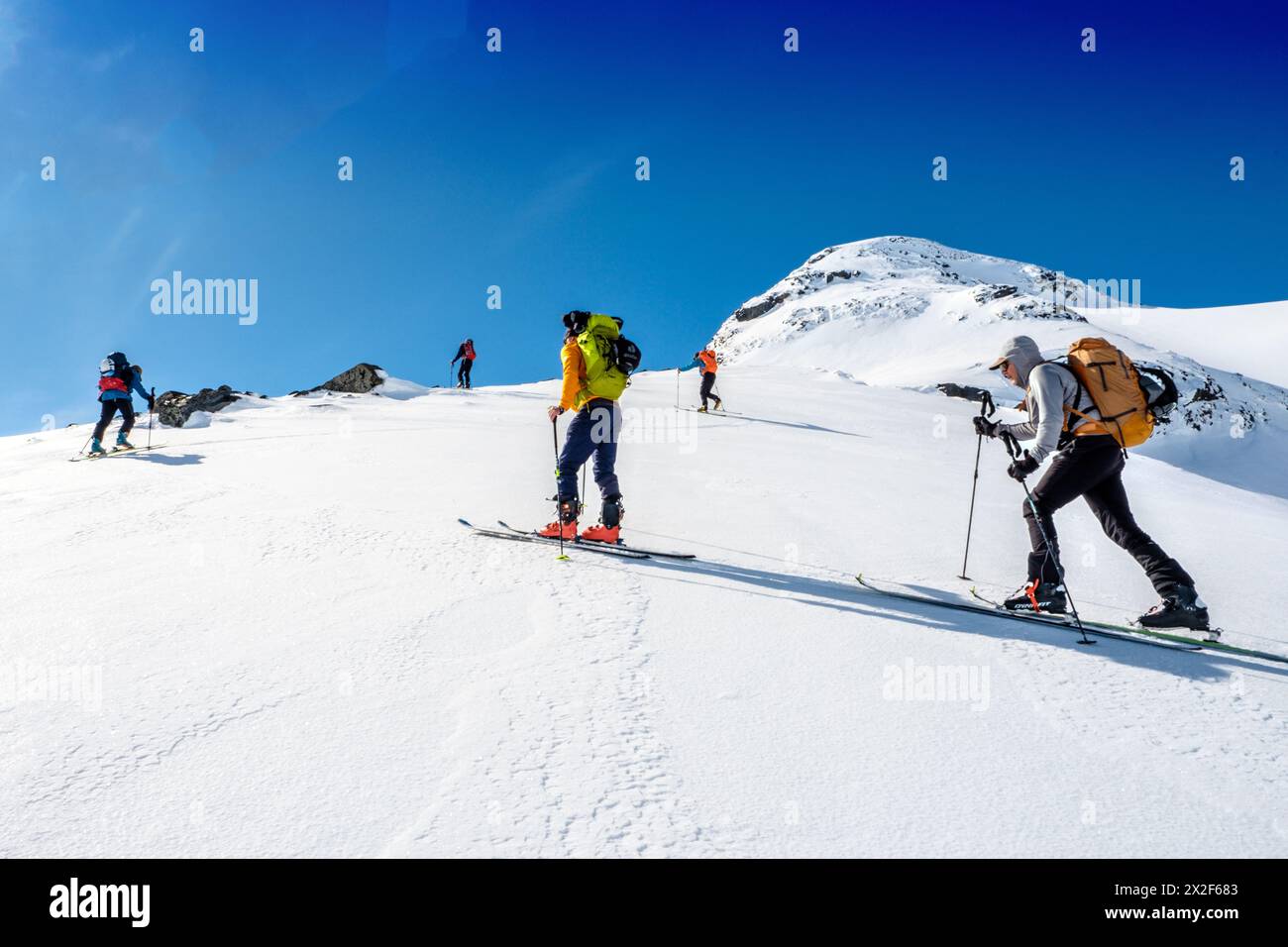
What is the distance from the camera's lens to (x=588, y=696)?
3396 mm

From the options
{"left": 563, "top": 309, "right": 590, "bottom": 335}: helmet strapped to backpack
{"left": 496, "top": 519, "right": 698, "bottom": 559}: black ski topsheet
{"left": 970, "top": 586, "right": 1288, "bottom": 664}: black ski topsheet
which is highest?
{"left": 563, "top": 309, "right": 590, "bottom": 335}: helmet strapped to backpack

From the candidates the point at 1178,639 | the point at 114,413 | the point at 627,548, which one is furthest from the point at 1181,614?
the point at 114,413

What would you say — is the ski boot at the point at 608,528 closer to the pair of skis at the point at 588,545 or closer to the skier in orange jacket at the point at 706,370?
the pair of skis at the point at 588,545

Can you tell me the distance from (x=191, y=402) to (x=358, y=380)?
18.2ft

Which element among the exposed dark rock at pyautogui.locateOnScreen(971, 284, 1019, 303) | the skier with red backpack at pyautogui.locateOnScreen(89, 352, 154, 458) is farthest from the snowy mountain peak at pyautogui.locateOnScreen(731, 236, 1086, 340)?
the skier with red backpack at pyautogui.locateOnScreen(89, 352, 154, 458)

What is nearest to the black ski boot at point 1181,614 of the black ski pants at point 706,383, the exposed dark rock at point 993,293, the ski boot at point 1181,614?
the ski boot at point 1181,614

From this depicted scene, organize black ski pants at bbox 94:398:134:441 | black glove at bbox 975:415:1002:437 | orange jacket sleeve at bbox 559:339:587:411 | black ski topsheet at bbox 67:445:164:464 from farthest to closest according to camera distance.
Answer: black ski pants at bbox 94:398:134:441, black ski topsheet at bbox 67:445:164:464, orange jacket sleeve at bbox 559:339:587:411, black glove at bbox 975:415:1002:437

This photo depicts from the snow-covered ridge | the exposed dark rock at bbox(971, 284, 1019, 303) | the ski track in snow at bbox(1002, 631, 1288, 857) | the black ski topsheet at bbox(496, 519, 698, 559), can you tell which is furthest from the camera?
the exposed dark rock at bbox(971, 284, 1019, 303)

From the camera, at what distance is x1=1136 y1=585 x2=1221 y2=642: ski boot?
4711 mm

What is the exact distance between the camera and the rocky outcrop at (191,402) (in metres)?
18.9

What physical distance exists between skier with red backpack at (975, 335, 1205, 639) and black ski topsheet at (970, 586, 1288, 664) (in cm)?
12

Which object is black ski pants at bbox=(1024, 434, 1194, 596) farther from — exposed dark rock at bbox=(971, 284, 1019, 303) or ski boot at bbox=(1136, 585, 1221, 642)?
exposed dark rock at bbox=(971, 284, 1019, 303)
